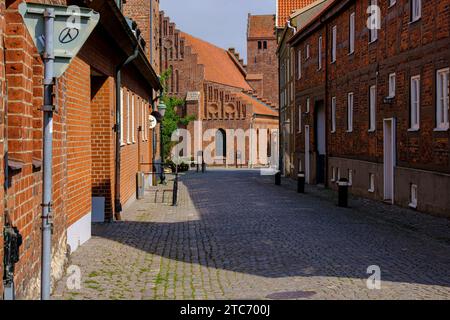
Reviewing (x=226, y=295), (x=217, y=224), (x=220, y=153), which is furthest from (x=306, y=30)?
(x=220, y=153)

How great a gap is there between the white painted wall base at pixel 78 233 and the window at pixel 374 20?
42.0 ft

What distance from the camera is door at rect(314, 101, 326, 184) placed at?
31.6 metres

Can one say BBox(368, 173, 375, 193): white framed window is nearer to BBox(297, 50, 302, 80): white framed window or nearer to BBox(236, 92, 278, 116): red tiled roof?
BBox(297, 50, 302, 80): white framed window

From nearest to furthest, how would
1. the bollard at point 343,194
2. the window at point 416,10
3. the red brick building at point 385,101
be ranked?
the red brick building at point 385,101 → the window at point 416,10 → the bollard at point 343,194

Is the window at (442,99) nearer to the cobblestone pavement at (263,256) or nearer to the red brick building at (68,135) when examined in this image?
the cobblestone pavement at (263,256)

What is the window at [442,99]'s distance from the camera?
53.9 feet

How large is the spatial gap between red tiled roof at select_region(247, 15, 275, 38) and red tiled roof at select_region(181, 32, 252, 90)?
4162mm

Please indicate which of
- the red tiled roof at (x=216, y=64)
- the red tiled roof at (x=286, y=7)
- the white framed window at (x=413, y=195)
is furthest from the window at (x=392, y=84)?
the red tiled roof at (x=216, y=64)

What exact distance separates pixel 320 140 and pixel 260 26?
5825cm

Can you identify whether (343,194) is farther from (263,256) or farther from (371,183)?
(263,256)

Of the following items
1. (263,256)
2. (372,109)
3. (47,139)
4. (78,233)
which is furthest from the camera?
(372,109)

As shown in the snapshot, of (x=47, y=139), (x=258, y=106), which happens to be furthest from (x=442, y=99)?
(x=258, y=106)

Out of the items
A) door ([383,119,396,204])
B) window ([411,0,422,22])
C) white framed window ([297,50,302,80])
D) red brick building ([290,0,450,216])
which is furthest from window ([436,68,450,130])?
white framed window ([297,50,302,80])

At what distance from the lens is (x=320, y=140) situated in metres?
32.3
